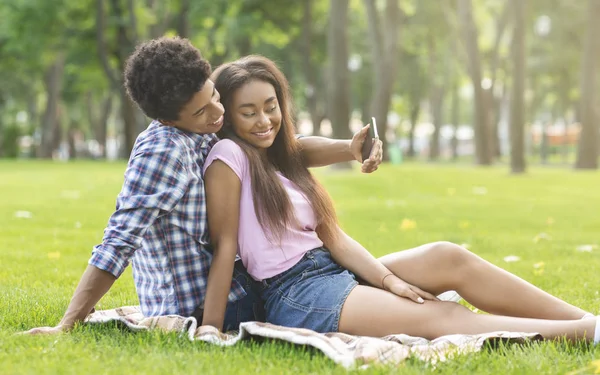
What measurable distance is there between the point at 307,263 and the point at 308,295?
19 cm

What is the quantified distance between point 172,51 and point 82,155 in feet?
184

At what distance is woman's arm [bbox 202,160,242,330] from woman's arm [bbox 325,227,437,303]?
1.85 ft

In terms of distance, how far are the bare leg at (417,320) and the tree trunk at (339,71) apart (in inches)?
592

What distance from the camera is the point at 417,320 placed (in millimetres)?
3816

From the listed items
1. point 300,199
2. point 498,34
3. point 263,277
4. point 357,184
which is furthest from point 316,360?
point 498,34

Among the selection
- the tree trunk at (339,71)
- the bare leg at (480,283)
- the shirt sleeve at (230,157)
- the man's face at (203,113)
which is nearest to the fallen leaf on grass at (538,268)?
the bare leg at (480,283)

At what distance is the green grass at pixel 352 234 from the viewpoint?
3.39 meters

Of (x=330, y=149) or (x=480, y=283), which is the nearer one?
(x=480, y=283)

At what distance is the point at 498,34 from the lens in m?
32.4

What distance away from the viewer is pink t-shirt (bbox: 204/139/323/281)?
3941mm

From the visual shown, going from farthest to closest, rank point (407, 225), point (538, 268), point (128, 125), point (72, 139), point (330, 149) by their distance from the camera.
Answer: point (72, 139) → point (128, 125) → point (407, 225) → point (538, 268) → point (330, 149)

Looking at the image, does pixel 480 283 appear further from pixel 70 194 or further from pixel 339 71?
pixel 339 71

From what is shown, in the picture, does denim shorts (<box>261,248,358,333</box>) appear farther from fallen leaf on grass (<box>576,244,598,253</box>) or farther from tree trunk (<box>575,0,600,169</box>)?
tree trunk (<box>575,0,600,169</box>)

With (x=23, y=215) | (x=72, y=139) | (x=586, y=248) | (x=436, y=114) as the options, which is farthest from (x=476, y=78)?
(x=72, y=139)
